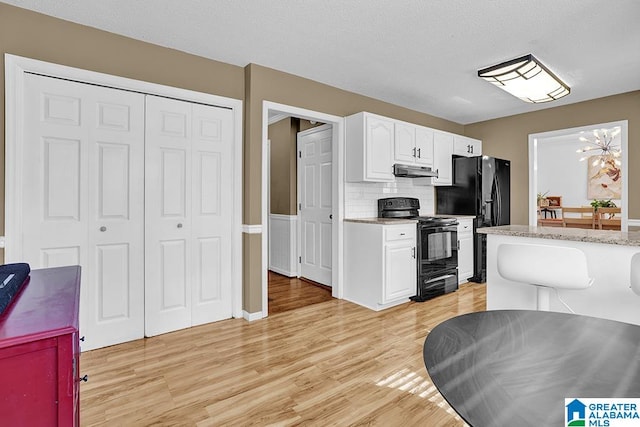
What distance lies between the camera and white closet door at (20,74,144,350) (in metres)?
2.36

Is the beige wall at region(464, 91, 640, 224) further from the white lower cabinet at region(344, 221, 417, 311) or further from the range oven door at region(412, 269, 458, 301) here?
the white lower cabinet at region(344, 221, 417, 311)

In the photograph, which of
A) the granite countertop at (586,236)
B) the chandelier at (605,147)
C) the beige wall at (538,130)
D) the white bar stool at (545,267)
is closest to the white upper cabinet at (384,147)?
the beige wall at (538,130)

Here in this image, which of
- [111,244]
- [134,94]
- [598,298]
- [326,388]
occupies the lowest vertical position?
[326,388]

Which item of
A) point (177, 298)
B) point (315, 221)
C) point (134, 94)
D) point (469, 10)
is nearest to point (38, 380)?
point (177, 298)

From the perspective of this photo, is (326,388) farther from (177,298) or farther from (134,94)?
(134,94)

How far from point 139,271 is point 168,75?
1.73m

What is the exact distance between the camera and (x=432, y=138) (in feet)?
15.0

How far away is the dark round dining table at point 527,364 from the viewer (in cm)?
66

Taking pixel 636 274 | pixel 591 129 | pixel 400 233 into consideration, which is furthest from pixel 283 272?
pixel 591 129

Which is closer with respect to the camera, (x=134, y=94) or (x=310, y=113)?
(x=134, y=94)

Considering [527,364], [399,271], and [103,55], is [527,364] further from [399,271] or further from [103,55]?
[103,55]

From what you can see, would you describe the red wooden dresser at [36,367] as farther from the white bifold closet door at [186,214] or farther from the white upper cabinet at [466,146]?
the white upper cabinet at [466,146]

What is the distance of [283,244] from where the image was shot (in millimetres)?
5160

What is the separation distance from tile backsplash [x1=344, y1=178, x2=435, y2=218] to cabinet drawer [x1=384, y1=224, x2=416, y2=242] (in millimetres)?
651
